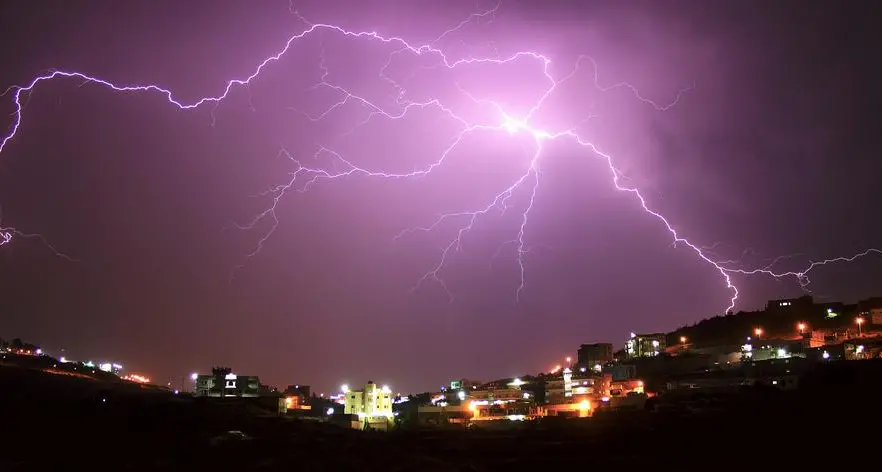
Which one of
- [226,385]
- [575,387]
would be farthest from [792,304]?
[226,385]

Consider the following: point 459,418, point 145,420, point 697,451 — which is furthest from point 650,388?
point 145,420

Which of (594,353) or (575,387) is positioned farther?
(594,353)

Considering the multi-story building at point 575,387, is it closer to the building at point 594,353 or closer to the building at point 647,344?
the building at point 647,344

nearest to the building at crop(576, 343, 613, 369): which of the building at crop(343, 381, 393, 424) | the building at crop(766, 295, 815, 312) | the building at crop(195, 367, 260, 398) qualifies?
the building at crop(766, 295, 815, 312)

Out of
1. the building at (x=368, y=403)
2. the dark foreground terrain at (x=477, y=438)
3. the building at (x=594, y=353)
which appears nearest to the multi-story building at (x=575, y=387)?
the building at (x=368, y=403)

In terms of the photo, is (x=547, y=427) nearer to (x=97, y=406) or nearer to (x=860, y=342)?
(x=97, y=406)

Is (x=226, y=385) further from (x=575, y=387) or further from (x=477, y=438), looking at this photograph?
(x=477, y=438)
